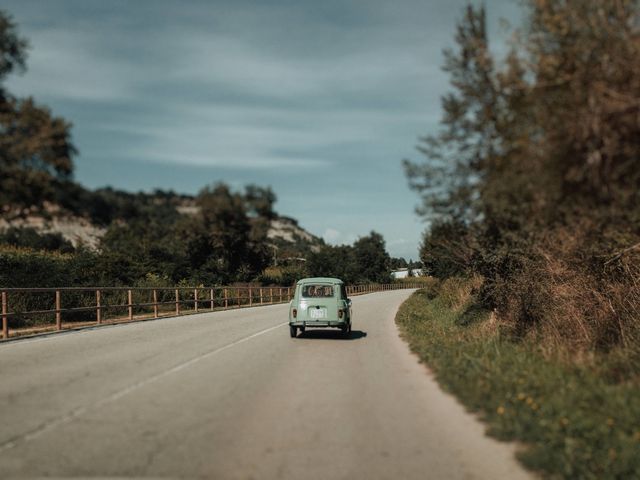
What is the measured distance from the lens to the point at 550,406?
21.7 feet

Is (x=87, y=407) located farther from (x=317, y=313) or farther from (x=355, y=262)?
(x=355, y=262)

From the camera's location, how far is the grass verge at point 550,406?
16.4 feet

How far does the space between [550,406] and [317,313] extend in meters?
10.2

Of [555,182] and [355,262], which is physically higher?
[355,262]

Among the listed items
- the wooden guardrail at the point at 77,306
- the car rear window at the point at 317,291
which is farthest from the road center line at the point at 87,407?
the wooden guardrail at the point at 77,306

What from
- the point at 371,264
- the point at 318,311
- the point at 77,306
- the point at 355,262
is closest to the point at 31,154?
the point at 318,311

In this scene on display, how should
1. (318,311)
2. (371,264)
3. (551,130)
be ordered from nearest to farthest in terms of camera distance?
(551,130) → (318,311) → (371,264)

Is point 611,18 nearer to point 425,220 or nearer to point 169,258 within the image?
point 425,220

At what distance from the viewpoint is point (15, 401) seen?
7660 millimetres

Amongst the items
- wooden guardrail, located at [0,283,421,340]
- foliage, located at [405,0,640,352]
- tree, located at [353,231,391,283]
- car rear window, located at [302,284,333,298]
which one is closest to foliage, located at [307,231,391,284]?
tree, located at [353,231,391,283]

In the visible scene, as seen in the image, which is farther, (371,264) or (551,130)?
(371,264)

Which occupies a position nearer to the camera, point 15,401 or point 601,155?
point 601,155

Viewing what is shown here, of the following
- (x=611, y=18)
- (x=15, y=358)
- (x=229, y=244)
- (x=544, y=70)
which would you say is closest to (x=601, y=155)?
(x=544, y=70)

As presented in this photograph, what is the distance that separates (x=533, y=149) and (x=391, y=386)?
4395 millimetres
